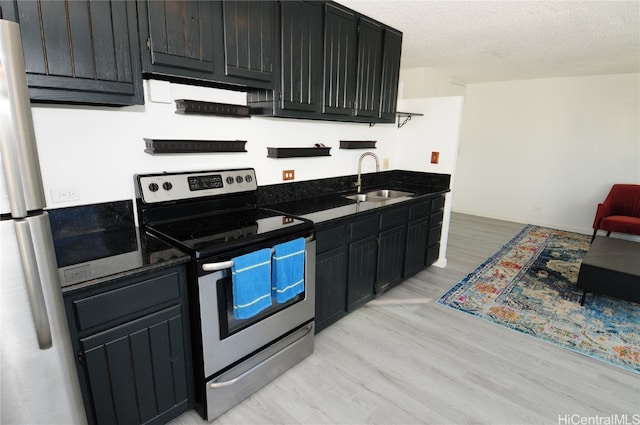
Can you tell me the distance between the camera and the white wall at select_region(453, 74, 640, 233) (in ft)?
15.9

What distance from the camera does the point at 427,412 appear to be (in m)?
1.85

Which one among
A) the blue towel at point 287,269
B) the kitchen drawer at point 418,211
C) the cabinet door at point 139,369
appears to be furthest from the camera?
the kitchen drawer at point 418,211

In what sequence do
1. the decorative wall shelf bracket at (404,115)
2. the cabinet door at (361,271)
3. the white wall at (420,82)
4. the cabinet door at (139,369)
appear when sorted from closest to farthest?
the cabinet door at (139,369) < the cabinet door at (361,271) < the decorative wall shelf bracket at (404,115) < the white wall at (420,82)

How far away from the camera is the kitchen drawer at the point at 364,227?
2504mm

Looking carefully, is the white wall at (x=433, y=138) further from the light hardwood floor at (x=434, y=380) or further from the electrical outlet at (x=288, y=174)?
the electrical outlet at (x=288, y=174)

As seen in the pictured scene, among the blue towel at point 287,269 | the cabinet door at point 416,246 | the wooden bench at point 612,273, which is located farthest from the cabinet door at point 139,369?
the wooden bench at point 612,273

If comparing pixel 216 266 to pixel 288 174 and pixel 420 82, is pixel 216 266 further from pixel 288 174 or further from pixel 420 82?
pixel 420 82

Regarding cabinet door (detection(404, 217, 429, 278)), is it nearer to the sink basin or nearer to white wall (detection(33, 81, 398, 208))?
the sink basin

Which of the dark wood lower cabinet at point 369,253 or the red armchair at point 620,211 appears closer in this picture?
the dark wood lower cabinet at point 369,253

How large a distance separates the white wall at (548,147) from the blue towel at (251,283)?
5606 mm

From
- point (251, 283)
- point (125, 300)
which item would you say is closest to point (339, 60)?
point (251, 283)

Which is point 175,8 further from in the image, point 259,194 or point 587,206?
point 587,206

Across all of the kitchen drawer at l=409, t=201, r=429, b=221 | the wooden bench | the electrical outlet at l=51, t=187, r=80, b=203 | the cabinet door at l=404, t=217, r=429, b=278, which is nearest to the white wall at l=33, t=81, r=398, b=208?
the electrical outlet at l=51, t=187, r=80, b=203

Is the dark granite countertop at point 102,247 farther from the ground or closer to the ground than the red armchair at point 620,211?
farther from the ground
